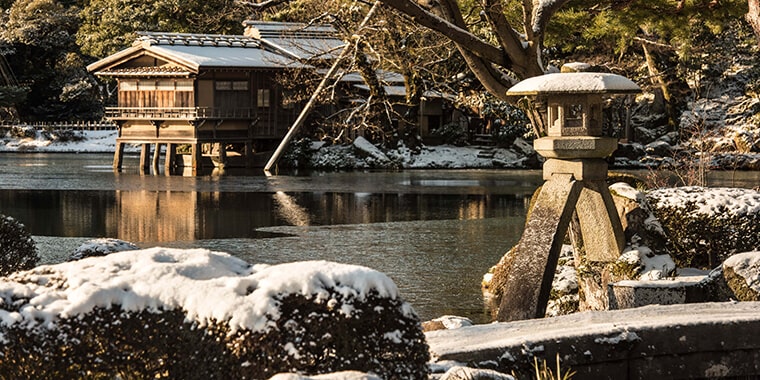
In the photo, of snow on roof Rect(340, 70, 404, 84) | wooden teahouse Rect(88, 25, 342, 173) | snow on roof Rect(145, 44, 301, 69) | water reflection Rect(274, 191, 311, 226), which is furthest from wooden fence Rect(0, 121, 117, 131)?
water reflection Rect(274, 191, 311, 226)

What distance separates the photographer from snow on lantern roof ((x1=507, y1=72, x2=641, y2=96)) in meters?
9.98

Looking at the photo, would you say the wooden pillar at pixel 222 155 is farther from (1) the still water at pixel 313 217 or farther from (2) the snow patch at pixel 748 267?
(2) the snow patch at pixel 748 267

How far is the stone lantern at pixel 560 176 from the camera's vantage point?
32.3 feet

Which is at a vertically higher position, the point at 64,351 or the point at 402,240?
the point at 64,351

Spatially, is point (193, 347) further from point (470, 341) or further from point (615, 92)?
point (615, 92)

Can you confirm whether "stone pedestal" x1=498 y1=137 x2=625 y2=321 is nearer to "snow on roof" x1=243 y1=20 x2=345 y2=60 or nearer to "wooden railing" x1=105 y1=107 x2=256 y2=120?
"snow on roof" x1=243 y1=20 x2=345 y2=60

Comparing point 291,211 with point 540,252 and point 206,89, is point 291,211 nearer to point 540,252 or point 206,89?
point 540,252

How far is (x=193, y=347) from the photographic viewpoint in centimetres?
407

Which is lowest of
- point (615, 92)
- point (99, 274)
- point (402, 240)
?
point (402, 240)

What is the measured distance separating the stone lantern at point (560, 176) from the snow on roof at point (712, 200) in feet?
3.06

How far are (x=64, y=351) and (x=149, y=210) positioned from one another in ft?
61.1

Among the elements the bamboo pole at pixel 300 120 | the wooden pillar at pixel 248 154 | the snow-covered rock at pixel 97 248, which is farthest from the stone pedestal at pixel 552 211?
the wooden pillar at pixel 248 154

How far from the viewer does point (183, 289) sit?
415 centimetres

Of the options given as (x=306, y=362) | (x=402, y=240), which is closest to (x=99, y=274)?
(x=306, y=362)
